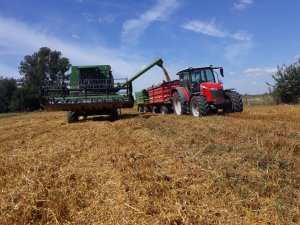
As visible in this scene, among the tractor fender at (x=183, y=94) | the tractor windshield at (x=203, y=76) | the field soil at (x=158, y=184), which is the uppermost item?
the tractor windshield at (x=203, y=76)

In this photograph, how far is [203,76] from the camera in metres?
14.4

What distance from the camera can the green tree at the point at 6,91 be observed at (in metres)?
53.8

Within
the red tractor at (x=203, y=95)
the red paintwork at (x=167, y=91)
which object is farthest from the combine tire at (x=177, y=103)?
the red paintwork at (x=167, y=91)

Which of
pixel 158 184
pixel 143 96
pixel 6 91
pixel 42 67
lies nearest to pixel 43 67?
pixel 42 67

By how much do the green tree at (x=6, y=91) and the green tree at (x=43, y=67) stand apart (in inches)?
340

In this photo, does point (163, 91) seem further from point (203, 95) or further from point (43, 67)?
point (43, 67)

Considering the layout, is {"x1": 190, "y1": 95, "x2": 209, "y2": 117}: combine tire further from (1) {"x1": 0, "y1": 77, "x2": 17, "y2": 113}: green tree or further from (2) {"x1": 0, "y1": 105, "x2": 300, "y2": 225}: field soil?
(1) {"x1": 0, "y1": 77, "x2": 17, "y2": 113}: green tree

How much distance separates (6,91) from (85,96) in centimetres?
4636

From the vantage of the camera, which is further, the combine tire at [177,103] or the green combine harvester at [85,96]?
the combine tire at [177,103]

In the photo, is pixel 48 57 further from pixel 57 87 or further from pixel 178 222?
pixel 178 222

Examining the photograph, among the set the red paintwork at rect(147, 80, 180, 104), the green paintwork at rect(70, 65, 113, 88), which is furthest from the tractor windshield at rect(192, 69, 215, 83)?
the green paintwork at rect(70, 65, 113, 88)

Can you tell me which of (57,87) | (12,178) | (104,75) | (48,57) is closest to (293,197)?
(12,178)

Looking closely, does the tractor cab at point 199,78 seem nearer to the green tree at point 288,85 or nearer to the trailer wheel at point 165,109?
the trailer wheel at point 165,109

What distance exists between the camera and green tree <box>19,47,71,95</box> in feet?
218
